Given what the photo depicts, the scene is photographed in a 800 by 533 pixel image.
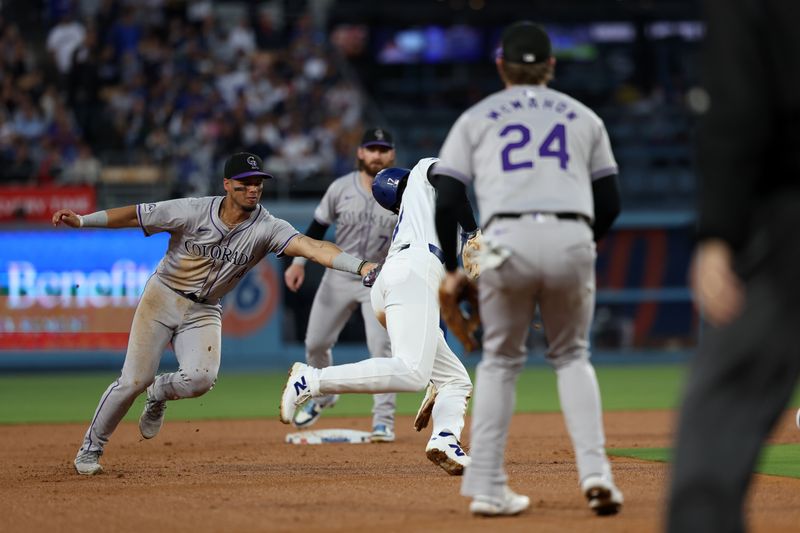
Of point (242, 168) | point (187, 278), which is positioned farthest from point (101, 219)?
point (242, 168)

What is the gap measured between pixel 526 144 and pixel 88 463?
4015mm

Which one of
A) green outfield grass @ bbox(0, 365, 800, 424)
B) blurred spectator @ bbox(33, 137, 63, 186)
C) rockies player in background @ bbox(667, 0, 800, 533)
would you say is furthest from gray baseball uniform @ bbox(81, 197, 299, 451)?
blurred spectator @ bbox(33, 137, 63, 186)

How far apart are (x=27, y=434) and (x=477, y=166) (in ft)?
22.8

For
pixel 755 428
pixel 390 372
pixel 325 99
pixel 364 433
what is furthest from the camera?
pixel 325 99

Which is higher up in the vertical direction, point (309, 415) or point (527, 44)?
point (527, 44)

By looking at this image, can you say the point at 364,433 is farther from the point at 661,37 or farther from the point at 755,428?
the point at 661,37

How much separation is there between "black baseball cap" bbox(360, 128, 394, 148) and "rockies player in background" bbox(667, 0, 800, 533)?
665cm

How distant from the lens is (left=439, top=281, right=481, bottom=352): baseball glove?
5488mm

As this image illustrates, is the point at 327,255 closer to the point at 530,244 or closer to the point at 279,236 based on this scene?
the point at 279,236

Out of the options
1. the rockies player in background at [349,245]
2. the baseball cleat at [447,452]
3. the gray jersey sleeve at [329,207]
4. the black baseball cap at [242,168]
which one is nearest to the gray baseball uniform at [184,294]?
the black baseball cap at [242,168]

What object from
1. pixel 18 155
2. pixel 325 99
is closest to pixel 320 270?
pixel 325 99

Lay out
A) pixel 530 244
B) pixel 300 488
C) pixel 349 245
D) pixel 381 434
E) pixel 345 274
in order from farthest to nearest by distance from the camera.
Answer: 1. pixel 349 245
2. pixel 345 274
3. pixel 381 434
4. pixel 300 488
5. pixel 530 244

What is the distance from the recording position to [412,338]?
669 cm

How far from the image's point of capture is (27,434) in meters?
10.8
